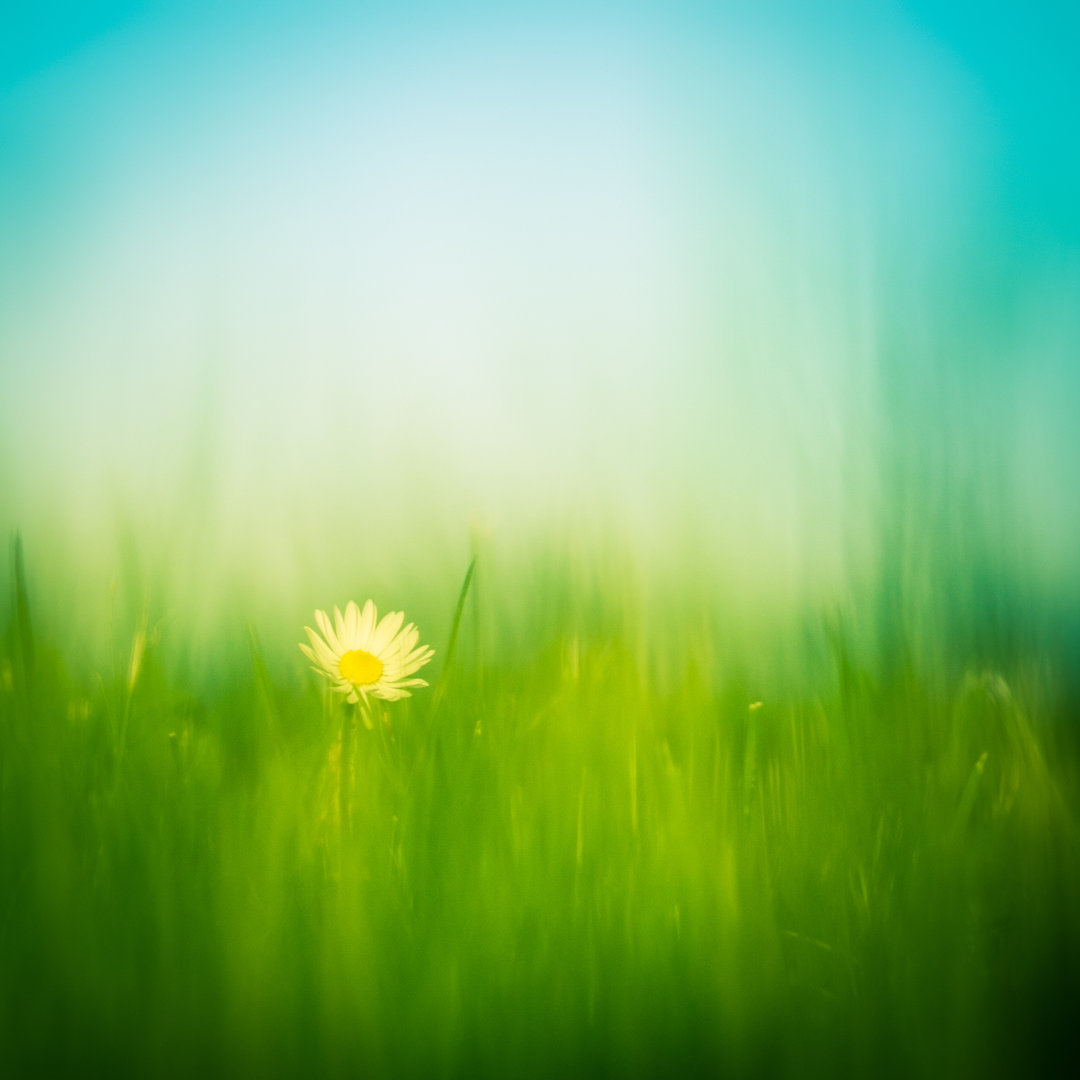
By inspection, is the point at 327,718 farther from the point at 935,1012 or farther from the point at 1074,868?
the point at 1074,868

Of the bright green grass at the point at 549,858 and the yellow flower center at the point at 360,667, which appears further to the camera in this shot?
the yellow flower center at the point at 360,667

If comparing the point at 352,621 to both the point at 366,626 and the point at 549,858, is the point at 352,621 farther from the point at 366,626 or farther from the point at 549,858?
the point at 549,858

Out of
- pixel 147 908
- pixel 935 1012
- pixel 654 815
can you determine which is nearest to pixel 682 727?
pixel 654 815

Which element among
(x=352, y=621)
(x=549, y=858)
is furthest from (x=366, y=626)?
(x=549, y=858)

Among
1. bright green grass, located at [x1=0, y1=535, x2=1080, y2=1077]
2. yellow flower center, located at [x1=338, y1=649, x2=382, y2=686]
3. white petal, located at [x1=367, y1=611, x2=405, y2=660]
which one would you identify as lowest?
bright green grass, located at [x1=0, y1=535, x2=1080, y2=1077]

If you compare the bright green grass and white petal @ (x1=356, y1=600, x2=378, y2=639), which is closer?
the bright green grass

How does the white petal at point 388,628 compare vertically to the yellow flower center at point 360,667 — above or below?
above

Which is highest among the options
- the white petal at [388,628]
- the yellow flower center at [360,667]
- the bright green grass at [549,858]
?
the white petal at [388,628]
